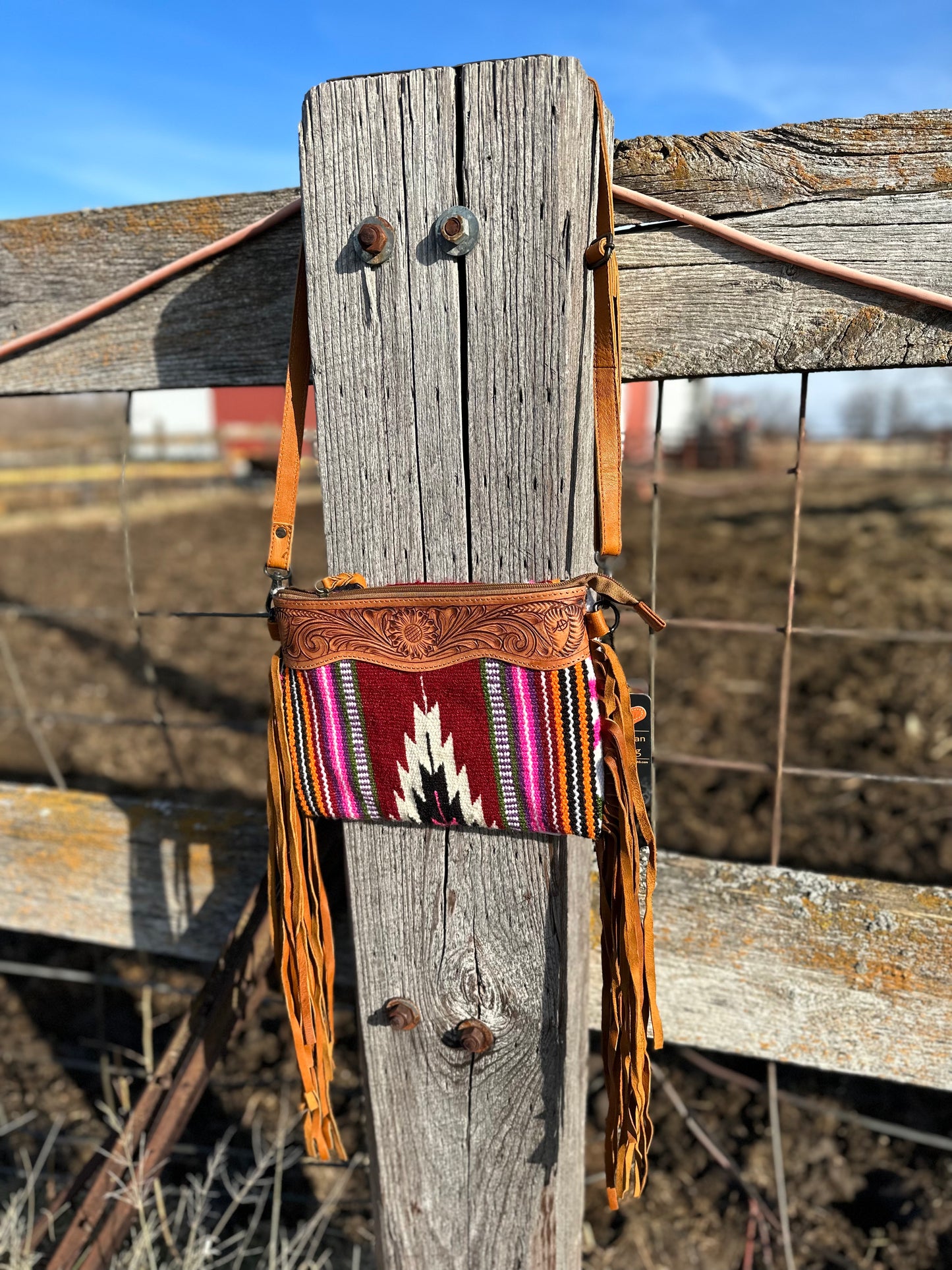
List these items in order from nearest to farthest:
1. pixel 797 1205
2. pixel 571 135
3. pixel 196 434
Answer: pixel 571 135 → pixel 797 1205 → pixel 196 434

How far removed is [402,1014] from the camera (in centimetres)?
120

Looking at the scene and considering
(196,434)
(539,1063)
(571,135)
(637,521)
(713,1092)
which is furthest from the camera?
(196,434)

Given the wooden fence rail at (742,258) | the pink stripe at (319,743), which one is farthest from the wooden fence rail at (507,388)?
the pink stripe at (319,743)

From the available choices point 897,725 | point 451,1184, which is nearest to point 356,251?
point 451,1184

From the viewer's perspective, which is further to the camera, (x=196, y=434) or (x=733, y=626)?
(x=196, y=434)

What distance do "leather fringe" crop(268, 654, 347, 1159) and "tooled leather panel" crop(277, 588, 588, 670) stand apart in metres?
0.10

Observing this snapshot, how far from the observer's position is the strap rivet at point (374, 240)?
3.12 feet

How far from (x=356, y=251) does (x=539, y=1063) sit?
108 cm

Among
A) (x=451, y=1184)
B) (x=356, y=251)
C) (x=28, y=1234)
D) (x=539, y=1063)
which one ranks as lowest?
(x=28, y=1234)

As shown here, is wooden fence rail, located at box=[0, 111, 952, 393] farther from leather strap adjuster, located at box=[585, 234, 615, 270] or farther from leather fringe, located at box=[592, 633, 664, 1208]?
leather fringe, located at box=[592, 633, 664, 1208]

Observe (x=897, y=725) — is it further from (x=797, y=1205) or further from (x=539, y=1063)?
(x=539, y=1063)

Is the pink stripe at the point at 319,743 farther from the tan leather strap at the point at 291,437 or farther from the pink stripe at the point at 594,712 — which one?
the pink stripe at the point at 594,712

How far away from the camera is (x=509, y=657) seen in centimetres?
96

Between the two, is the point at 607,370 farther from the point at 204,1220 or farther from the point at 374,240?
the point at 204,1220
